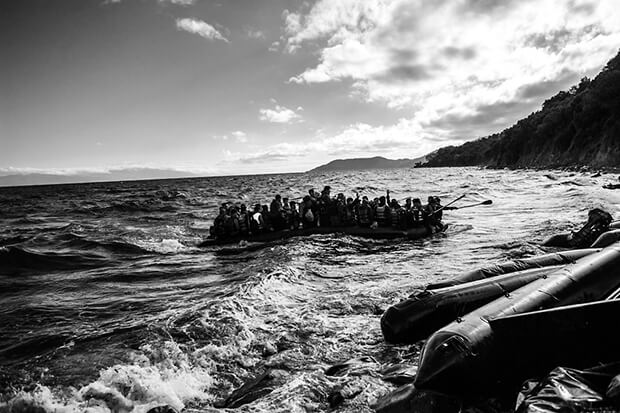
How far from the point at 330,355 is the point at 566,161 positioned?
8015 centimetres

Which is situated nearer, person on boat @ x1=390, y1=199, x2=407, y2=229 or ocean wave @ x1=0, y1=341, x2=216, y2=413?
ocean wave @ x1=0, y1=341, x2=216, y2=413

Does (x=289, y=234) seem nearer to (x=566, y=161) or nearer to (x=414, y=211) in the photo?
(x=414, y=211)

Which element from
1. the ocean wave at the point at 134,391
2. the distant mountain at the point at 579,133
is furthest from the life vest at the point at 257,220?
the distant mountain at the point at 579,133

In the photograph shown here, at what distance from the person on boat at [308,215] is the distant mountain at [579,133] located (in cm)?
4915

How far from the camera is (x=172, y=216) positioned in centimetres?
3375

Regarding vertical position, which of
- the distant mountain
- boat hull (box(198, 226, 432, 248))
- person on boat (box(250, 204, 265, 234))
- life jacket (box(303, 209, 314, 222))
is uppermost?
the distant mountain

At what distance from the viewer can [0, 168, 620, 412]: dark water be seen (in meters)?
6.04

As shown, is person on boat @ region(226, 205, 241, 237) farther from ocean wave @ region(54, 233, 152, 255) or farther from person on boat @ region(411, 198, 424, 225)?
person on boat @ region(411, 198, 424, 225)

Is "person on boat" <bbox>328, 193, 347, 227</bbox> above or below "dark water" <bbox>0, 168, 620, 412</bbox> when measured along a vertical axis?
above

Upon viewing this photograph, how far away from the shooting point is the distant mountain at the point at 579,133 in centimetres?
5372

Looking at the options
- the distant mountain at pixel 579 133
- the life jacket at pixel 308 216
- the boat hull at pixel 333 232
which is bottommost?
the boat hull at pixel 333 232

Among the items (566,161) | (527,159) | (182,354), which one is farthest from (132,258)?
(527,159)

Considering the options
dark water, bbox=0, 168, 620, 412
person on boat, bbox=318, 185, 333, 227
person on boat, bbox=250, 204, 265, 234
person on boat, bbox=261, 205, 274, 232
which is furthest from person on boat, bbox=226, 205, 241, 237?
person on boat, bbox=318, 185, 333, 227

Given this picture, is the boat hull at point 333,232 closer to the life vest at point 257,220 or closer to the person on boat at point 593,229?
the life vest at point 257,220
